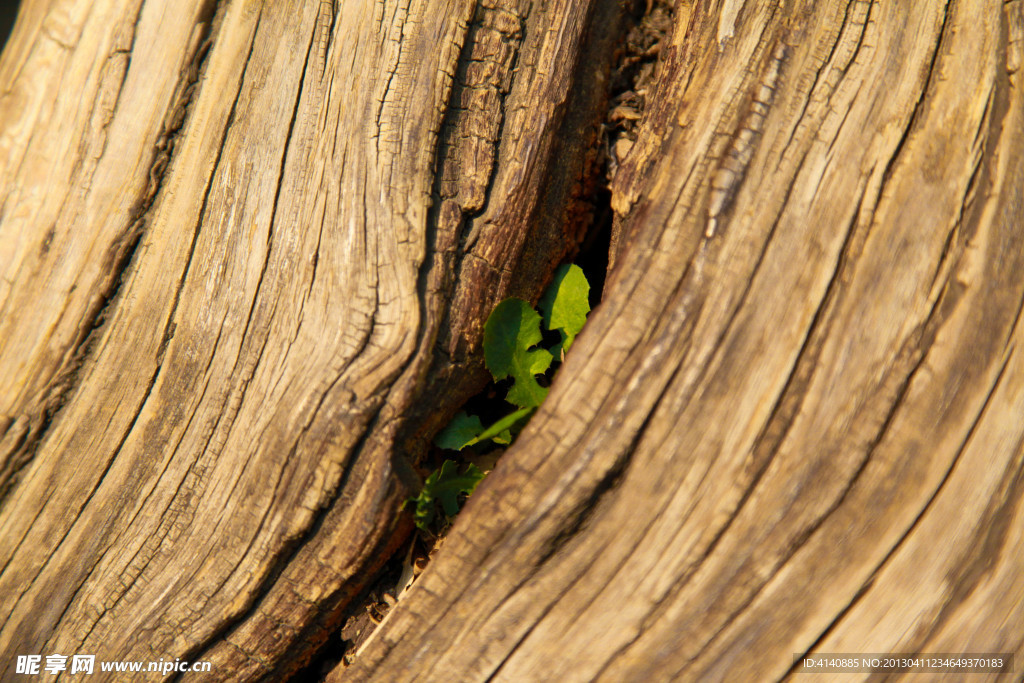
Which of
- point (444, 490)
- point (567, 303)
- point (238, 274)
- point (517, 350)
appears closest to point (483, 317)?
point (517, 350)

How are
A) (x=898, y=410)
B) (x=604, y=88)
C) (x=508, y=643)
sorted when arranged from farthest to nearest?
(x=604, y=88) → (x=508, y=643) → (x=898, y=410)

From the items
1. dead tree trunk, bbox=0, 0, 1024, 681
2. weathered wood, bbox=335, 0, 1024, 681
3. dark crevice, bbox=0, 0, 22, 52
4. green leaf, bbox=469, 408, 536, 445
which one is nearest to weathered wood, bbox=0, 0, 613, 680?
dead tree trunk, bbox=0, 0, 1024, 681

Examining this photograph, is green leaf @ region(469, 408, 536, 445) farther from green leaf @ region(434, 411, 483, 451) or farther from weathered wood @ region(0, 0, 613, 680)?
weathered wood @ region(0, 0, 613, 680)

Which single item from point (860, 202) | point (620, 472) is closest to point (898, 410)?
point (860, 202)

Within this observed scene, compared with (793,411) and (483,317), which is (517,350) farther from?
(793,411)

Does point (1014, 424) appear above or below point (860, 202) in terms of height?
below

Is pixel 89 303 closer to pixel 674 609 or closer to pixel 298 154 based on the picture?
pixel 298 154
